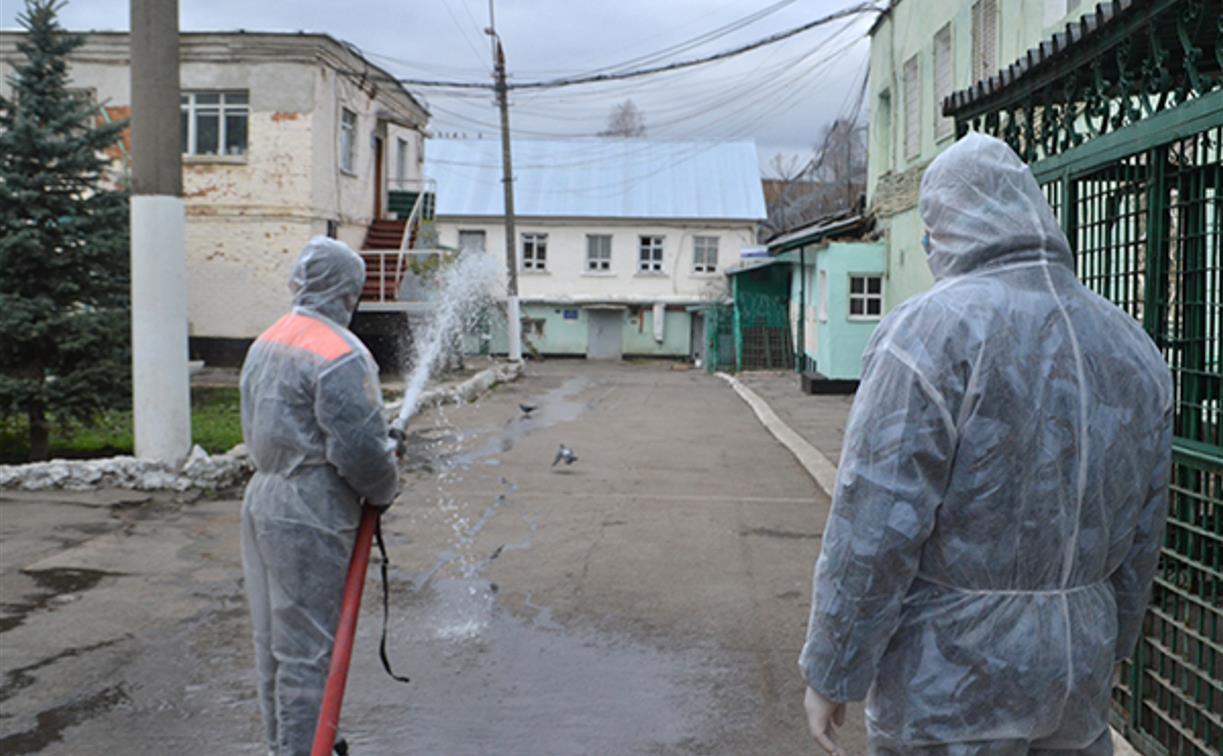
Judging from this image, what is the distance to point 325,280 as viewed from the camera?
4230mm

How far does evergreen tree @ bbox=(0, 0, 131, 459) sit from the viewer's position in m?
11.6

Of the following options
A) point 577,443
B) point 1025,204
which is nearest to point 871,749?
point 1025,204

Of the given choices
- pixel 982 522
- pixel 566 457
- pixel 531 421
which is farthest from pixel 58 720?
pixel 531 421

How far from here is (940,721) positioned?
2346 millimetres

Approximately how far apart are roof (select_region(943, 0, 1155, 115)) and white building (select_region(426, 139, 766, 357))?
36.1 metres

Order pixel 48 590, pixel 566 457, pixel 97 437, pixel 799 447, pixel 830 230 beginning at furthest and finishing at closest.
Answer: pixel 830 230 < pixel 97 437 < pixel 799 447 < pixel 566 457 < pixel 48 590

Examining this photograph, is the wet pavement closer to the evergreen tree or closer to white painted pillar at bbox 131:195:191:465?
white painted pillar at bbox 131:195:191:465

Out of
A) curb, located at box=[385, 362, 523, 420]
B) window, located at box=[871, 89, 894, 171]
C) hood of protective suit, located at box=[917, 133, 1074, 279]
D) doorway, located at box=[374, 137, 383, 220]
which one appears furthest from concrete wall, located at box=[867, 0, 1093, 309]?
doorway, located at box=[374, 137, 383, 220]

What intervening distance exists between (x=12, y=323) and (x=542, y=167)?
35827mm

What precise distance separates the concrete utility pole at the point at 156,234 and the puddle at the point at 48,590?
9.75ft

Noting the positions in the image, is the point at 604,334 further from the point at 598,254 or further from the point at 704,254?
the point at 704,254

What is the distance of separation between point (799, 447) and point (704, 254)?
2994cm

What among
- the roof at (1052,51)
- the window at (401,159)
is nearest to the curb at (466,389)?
the window at (401,159)

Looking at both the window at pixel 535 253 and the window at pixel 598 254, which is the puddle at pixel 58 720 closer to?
the window at pixel 598 254
